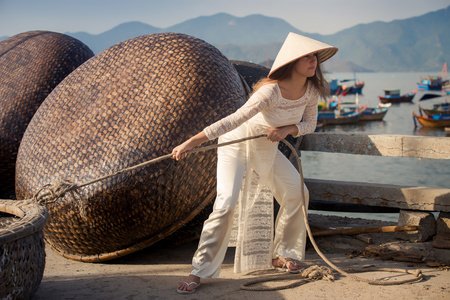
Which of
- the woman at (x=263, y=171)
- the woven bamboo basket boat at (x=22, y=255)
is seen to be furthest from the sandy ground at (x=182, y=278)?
the woven bamboo basket boat at (x=22, y=255)

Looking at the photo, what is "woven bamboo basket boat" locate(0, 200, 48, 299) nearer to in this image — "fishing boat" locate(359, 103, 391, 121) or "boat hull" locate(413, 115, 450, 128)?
"boat hull" locate(413, 115, 450, 128)

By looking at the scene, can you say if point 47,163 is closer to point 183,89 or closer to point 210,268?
point 183,89

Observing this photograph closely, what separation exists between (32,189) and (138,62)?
1299 mm

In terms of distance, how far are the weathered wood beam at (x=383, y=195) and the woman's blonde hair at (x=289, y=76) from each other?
4.27 ft

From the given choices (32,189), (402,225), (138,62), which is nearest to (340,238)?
(402,225)

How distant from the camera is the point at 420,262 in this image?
11.9ft

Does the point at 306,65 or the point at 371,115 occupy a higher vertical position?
the point at 371,115

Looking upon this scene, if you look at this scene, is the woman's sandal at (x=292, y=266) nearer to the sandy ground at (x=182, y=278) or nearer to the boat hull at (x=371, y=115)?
the sandy ground at (x=182, y=278)

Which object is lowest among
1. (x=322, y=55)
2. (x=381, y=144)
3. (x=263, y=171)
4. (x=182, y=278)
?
(x=182, y=278)

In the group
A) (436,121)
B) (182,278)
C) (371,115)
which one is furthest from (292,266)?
(371,115)

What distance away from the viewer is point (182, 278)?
3371mm

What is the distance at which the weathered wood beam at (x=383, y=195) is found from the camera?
4.01 meters

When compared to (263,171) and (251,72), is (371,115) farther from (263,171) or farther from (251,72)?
(263,171)

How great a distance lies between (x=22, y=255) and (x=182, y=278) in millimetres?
1178
